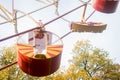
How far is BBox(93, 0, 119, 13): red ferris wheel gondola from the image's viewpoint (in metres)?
8.15

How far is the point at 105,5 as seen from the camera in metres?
8.16

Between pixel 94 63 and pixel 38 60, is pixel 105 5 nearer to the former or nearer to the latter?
pixel 38 60

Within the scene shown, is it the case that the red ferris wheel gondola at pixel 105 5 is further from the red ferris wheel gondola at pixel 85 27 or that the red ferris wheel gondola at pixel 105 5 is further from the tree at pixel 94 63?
the tree at pixel 94 63

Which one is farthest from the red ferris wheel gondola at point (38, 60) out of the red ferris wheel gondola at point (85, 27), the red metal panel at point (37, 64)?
the red ferris wheel gondola at point (85, 27)

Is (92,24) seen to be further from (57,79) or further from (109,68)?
(109,68)

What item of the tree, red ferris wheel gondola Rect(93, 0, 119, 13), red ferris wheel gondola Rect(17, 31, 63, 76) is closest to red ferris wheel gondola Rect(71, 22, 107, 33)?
red ferris wheel gondola Rect(93, 0, 119, 13)

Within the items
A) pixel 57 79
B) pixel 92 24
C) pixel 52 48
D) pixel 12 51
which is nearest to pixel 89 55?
pixel 57 79

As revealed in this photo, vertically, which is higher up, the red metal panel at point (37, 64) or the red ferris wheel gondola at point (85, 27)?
the red ferris wheel gondola at point (85, 27)

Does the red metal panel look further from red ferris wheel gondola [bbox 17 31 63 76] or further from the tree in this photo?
the tree

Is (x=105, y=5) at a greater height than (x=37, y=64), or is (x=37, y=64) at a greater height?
(x=105, y=5)

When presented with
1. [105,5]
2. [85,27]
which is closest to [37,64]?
[85,27]

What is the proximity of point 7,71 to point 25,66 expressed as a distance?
2391 centimetres

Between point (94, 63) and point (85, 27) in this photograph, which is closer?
point (85, 27)

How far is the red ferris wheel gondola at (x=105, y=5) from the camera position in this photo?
8.15 m
